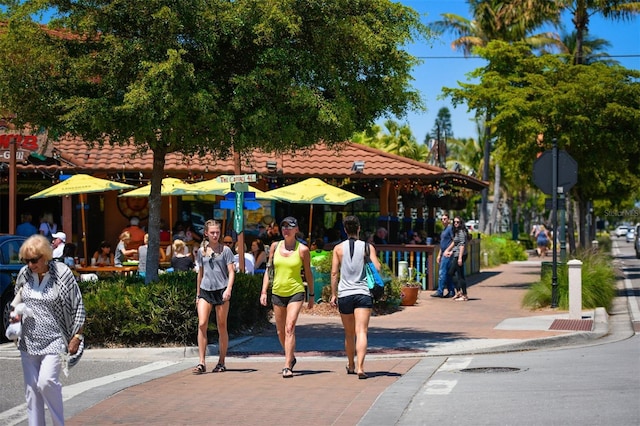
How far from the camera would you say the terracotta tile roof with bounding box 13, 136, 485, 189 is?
24.9 m

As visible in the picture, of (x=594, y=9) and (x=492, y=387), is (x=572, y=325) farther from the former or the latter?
(x=594, y=9)

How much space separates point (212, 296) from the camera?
441 inches

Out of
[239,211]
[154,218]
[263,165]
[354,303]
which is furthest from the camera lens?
[263,165]

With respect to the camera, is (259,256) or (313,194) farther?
(313,194)

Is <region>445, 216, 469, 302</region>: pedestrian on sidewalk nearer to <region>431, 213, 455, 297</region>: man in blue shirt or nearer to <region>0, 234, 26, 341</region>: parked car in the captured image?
<region>431, 213, 455, 297</region>: man in blue shirt

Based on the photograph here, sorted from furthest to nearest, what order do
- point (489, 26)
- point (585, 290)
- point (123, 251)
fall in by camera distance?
point (489, 26), point (123, 251), point (585, 290)

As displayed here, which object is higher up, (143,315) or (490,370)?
(143,315)

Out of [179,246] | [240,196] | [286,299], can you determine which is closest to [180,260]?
[179,246]

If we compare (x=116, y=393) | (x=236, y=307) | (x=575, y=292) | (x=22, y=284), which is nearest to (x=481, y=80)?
(x=575, y=292)

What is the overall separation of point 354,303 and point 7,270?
19.6 ft

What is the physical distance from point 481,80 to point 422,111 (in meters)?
12.1

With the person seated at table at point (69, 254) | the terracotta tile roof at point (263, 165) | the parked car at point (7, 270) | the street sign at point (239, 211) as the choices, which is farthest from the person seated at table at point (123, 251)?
the parked car at point (7, 270)

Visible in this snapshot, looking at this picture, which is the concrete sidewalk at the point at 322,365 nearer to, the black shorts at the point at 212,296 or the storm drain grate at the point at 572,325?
the storm drain grate at the point at 572,325

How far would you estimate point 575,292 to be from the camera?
16625 millimetres
